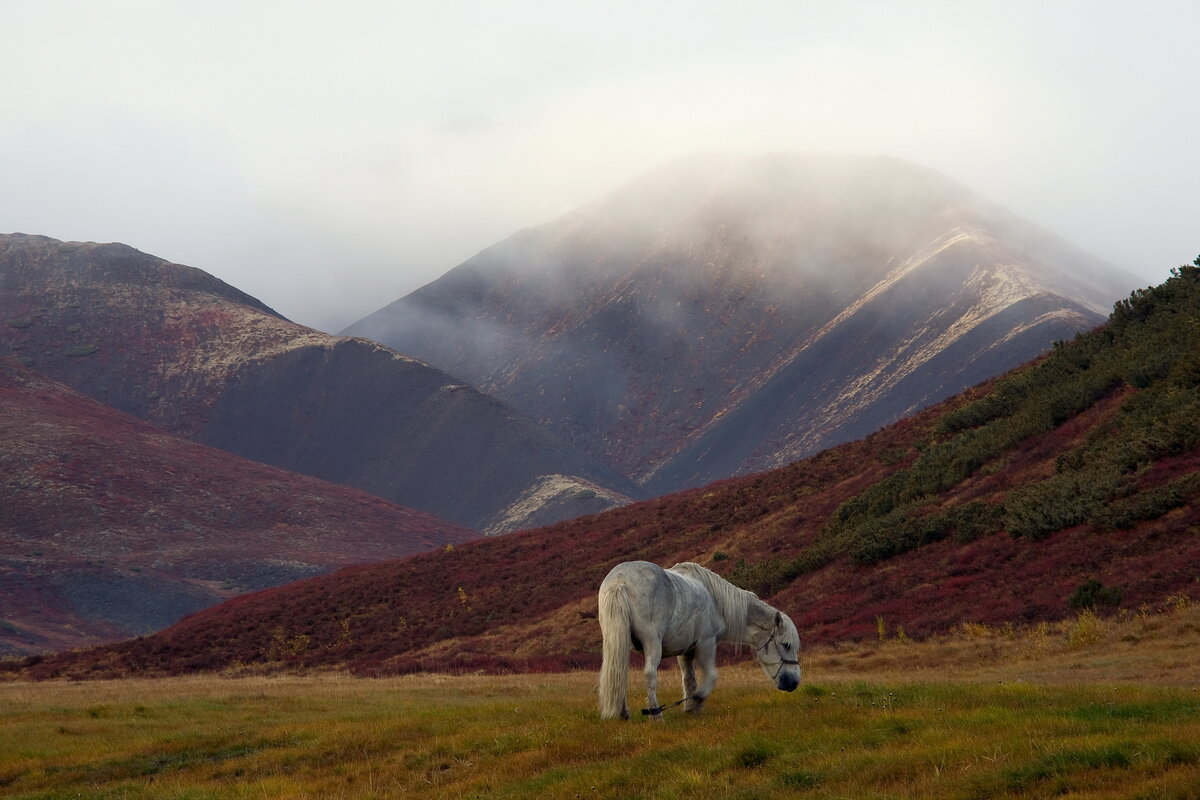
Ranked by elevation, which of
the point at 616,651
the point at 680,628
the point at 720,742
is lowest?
the point at 720,742

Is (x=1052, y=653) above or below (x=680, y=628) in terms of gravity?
below

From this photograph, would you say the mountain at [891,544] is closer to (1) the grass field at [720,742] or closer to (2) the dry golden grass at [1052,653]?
(2) the dry golden grass at [1052,653]

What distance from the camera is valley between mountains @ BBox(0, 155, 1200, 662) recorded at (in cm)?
3166

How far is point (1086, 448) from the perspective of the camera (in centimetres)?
3400

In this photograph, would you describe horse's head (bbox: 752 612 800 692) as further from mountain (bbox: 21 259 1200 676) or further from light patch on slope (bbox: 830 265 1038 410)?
light patch on slope (bbox: 830 265 1038 410)

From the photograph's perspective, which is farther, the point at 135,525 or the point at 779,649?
the point at 135,525

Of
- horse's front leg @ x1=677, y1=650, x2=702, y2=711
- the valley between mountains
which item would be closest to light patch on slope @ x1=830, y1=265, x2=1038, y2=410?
the valley between mountains

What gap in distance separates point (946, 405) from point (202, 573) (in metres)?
78.2

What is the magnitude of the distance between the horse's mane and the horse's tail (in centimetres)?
171

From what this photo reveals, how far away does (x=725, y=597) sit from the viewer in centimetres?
1570

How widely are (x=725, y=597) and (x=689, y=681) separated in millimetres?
1381

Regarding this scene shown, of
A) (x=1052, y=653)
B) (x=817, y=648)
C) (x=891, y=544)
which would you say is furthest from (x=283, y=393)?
(x=1052, y=653)

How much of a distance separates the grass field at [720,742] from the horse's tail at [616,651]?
40cm

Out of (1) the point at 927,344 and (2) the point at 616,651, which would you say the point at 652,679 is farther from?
(1) the point at 927,344
